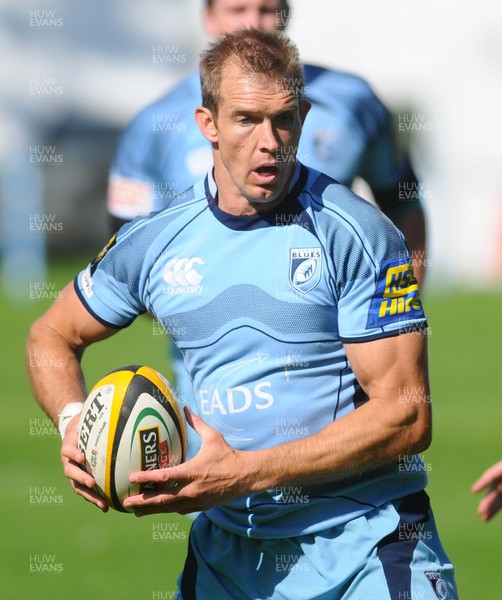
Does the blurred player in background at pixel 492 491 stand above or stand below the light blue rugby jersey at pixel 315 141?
below

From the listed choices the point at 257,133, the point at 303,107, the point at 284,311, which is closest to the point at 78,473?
the point at 284,311

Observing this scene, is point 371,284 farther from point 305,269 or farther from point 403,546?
point 403,546

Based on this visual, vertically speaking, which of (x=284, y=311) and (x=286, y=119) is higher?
(x=286, y=119)

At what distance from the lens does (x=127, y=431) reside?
421 centimetres

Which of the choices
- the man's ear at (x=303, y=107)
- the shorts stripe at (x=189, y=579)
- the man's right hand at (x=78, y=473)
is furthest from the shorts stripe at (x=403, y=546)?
the man's ear at (x=303, y=107)

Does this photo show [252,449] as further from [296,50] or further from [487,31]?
[487,31]

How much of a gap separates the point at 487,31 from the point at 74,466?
42.3 metres

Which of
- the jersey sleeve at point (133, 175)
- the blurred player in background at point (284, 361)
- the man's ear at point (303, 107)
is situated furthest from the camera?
the jersey sleeve at point (133, 175)

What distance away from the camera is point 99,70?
137 ft

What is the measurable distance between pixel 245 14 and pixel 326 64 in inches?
1414

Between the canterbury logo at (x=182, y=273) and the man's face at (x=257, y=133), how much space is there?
0.28 meters

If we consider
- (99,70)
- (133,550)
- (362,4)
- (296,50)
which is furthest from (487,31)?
(296,50)

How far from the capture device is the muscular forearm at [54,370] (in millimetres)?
4758

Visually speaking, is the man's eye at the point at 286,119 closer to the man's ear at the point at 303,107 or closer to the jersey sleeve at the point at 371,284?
the man's ear at the point at 303,107
